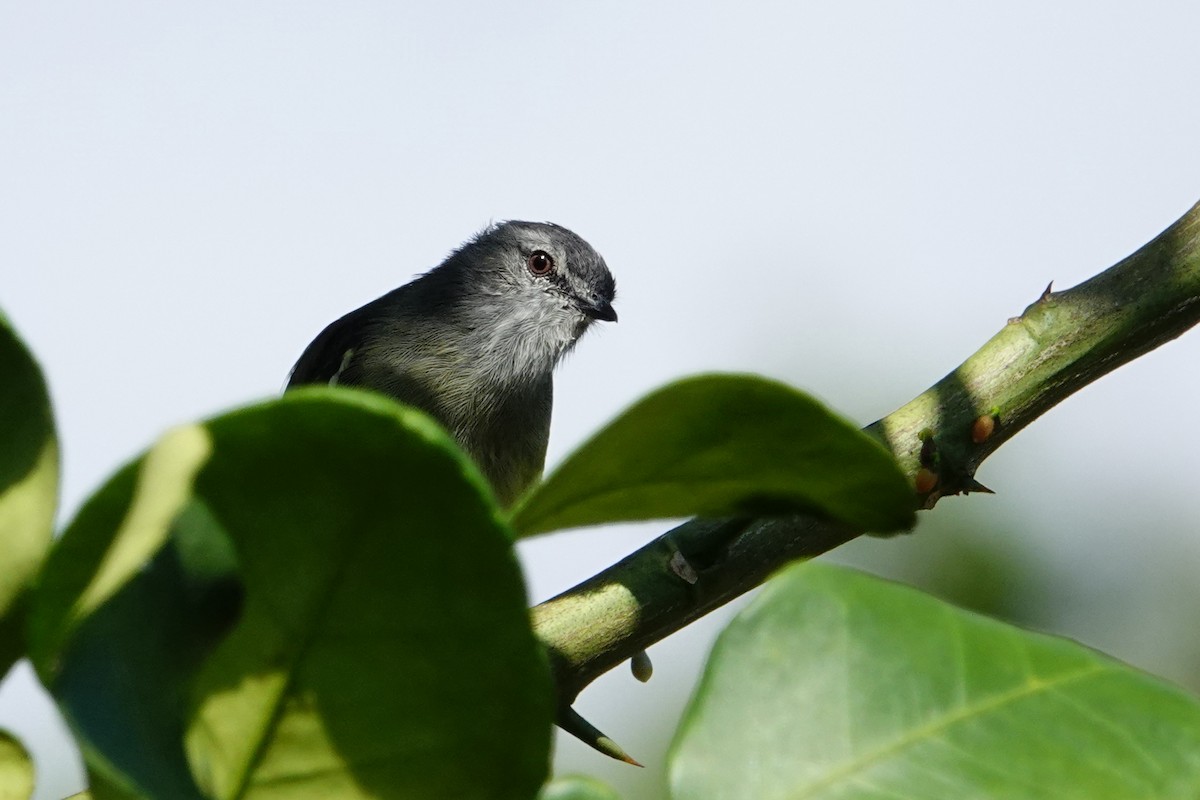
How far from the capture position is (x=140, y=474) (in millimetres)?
731

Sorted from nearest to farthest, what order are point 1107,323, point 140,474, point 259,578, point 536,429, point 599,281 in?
point 140,474 < point 259,578 < point 1107,323 < point 536,429 < point 599,281

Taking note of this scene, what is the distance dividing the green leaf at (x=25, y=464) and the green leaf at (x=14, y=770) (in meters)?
0.18

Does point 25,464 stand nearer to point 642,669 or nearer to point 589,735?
point 589,735

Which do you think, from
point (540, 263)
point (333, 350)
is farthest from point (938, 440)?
point (540, 263)

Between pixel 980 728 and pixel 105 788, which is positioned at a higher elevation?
pixel 105 788

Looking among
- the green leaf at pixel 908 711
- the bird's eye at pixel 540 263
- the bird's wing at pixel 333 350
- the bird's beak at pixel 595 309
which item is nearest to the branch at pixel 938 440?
the green leaf at pixel 908 711

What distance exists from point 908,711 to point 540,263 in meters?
8.24

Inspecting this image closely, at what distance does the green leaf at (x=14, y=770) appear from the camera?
977 millimetres

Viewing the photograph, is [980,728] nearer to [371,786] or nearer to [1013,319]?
[371,786]

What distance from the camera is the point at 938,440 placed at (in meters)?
A: 1.68

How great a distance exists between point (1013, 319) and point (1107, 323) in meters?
0.13

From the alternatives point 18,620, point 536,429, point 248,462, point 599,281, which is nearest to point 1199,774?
point 248,462

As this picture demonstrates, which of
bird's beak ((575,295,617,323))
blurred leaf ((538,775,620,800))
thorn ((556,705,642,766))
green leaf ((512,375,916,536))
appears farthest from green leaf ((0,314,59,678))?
bird's beak ((575,295,617,323))

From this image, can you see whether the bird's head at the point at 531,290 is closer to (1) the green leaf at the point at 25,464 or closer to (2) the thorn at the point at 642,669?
(2) the thorn at the point at 642,669
